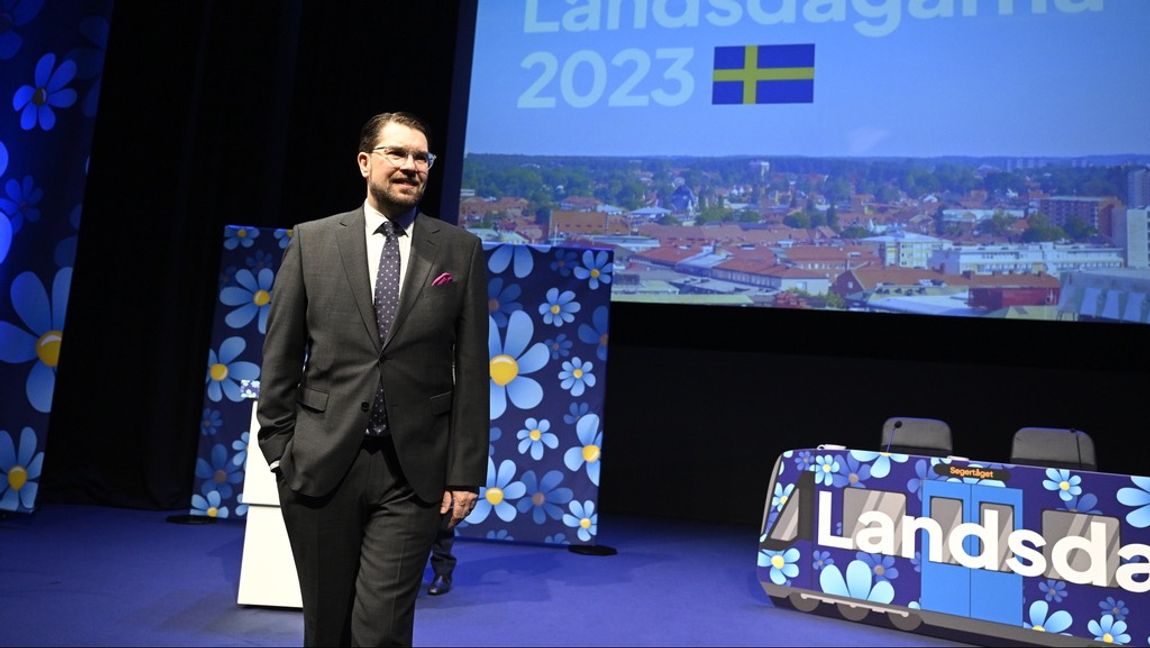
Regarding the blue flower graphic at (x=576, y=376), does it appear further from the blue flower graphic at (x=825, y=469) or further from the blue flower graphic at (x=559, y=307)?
the blue flower graphic at (x=825, y=469)

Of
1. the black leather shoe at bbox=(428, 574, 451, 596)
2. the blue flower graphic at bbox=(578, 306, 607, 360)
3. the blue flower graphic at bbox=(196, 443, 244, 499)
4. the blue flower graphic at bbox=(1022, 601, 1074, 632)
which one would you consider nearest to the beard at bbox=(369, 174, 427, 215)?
the black leather shoe at bbox=(428, 574, 451, 596)

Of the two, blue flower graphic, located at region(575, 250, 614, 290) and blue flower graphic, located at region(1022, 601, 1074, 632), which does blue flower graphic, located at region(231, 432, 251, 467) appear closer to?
blue flower graphic, located at region(575, 250, 614, 290)

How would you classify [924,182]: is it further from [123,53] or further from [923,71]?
[123,53]

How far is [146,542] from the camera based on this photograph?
451 centimetres

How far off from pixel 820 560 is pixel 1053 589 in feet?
2.71

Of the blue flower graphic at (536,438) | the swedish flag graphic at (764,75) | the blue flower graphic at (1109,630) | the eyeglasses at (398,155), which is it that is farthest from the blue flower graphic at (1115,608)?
the swedish flag graphic at (764,75)

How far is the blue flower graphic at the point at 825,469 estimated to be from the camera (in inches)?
149

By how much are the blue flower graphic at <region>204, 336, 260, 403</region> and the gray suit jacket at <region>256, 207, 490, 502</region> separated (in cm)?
351

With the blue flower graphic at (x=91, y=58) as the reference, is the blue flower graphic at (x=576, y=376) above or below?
below

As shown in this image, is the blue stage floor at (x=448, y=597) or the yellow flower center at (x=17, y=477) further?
the yellow flower center at (x=17, y=477)

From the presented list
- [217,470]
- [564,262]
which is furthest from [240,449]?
[564,262]

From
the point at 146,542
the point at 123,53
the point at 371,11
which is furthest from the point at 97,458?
the point at 371,11

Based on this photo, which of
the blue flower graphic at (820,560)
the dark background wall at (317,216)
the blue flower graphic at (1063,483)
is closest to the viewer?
the blue flower graphic at (1063,483)

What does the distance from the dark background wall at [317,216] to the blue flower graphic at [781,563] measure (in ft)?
6.86
